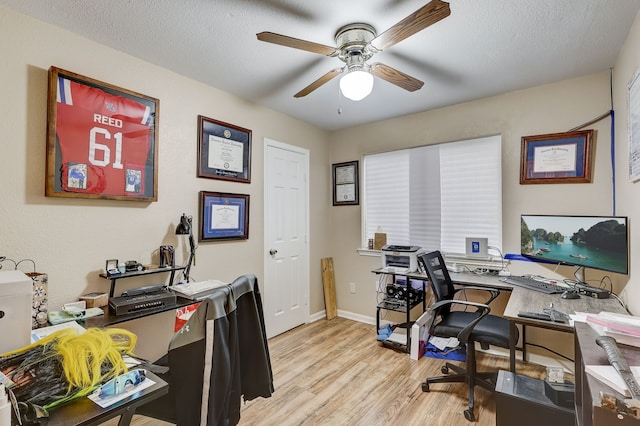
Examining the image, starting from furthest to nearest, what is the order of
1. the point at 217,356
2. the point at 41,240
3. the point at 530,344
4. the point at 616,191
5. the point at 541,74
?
the point at 530,344 < the point at 541,74 < the point at 616,191 < the point at 41,240 < the point at 217,356

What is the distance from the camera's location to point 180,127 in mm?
2561

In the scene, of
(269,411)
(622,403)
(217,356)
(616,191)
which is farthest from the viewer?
(616,191)

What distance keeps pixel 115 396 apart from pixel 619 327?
80.1 inches

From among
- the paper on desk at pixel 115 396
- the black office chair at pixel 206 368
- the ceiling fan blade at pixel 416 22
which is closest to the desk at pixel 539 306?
the black office chair at pixel 206 368

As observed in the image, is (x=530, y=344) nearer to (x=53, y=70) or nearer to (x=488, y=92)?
(x=488, y=92)

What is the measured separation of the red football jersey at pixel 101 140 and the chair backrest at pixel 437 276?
228cm

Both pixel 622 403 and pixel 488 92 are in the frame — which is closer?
pixel 622 403

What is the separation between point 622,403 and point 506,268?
2.28 meters

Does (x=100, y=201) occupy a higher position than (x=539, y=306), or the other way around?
(x=100, y=201)

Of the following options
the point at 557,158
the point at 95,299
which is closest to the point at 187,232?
the point at 95,299

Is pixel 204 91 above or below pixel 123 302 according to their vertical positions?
above

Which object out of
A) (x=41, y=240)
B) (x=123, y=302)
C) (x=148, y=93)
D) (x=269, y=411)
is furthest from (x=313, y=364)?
(x=148, y=93)

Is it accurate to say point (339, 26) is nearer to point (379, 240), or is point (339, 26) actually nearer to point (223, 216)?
point (223, 216)

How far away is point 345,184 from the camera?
4043 mm
